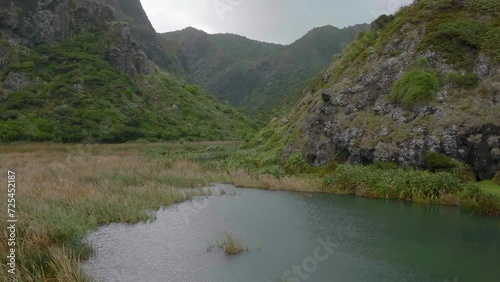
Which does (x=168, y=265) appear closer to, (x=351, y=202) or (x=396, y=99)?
(x=351, y=202)

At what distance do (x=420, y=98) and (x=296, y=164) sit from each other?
38.7 ft

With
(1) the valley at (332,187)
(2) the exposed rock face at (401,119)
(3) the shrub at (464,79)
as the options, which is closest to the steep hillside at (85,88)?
(1) the valley at (332,187)

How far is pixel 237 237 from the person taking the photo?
62.0 ft

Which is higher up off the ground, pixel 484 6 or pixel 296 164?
pixel 484 6

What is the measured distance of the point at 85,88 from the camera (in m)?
84.2

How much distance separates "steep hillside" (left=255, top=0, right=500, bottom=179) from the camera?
31.4 m

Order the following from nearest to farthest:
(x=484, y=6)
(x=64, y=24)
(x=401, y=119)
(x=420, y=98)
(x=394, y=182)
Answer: (x=394, y=182)
(x=420, y=98)
(x=401, y=119)
(x=484, y=6)
(x=64, y=24)

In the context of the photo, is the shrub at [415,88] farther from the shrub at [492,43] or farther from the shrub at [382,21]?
the shrub at [382,21]

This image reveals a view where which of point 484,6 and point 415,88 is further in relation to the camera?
point 484,6

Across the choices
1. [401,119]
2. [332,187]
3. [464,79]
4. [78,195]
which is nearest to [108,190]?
[78,195]

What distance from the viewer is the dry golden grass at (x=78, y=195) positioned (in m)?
14.3

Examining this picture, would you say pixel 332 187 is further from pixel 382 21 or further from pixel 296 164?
pixel 382 21

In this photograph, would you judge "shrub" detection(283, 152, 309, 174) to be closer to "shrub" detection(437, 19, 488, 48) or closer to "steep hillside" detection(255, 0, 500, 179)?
"steep hillside" detection(255, 0, 500, 179)

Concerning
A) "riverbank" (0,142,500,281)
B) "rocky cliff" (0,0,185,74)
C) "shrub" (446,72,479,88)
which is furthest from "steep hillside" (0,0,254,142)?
"shrub" (446,72,479,88)
